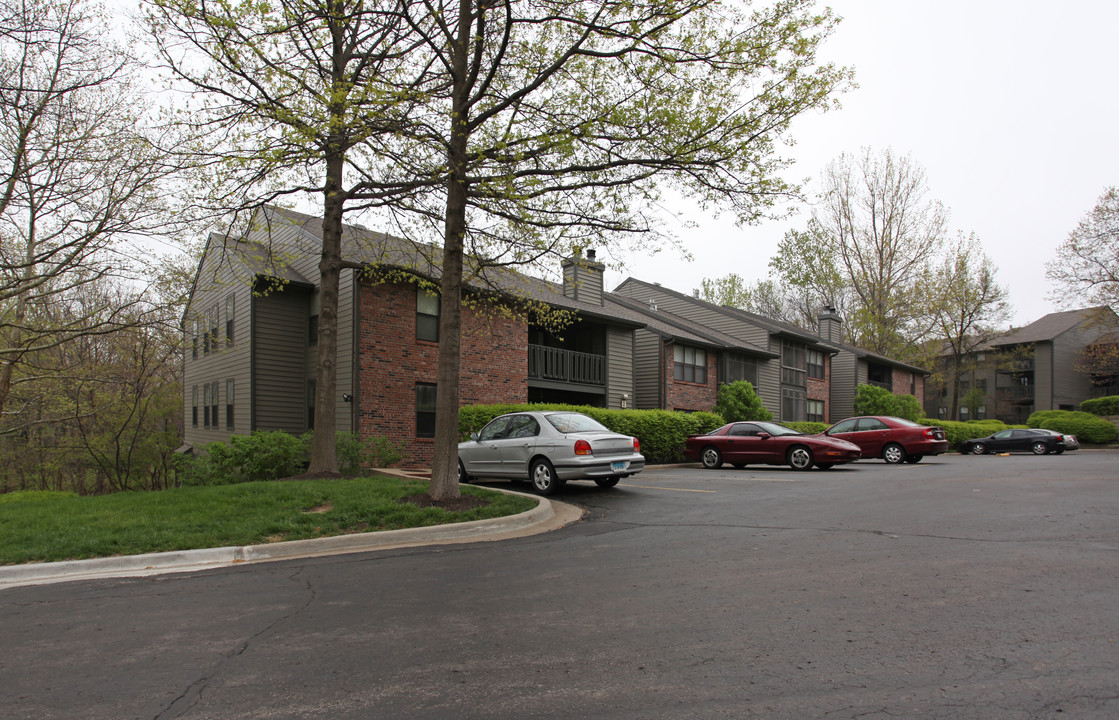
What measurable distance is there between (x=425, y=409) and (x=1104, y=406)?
4545 centimetres

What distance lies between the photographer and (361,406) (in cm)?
1748

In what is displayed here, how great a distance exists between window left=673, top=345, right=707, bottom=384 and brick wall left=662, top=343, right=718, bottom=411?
0.25 m

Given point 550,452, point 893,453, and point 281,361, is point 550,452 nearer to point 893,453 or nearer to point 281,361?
point 281,361

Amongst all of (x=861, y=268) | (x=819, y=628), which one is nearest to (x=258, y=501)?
(x=819, y=628)

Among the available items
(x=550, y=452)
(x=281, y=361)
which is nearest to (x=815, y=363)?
(x=281, y=361)

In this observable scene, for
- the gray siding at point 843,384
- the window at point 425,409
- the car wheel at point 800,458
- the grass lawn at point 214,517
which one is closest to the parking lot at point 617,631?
the grass lawn at point 214,517

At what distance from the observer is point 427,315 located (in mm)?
19422

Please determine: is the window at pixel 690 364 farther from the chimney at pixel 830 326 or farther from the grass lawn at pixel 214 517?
the grass lawn at pixel 214 517

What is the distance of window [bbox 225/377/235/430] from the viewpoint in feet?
69.2

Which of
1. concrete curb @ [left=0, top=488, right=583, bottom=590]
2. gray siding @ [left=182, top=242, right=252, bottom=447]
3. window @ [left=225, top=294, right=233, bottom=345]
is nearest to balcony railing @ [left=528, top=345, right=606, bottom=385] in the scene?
gray siding @ [left=182, top=242, right=252, bottom=447]

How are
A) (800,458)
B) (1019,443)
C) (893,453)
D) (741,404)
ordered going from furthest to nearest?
(1019,443), (741,404), (893,453), (800,458)

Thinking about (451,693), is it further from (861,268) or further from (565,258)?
(861,268)

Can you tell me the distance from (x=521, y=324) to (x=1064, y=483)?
48.2ft

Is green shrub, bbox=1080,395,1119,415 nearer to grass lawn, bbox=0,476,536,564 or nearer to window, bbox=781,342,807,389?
window, bbox=781,342,807,389
